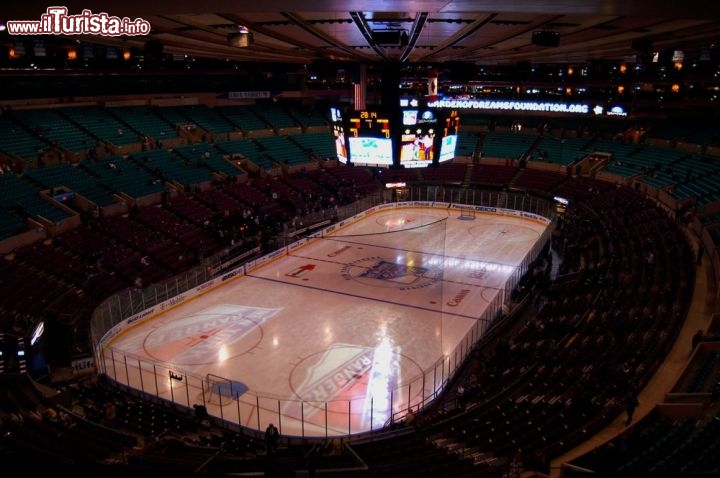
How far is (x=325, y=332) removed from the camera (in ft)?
63.3

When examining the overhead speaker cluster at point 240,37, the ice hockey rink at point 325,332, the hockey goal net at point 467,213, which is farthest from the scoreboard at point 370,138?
the hockey goal net at point 467,213

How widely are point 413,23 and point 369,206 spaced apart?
29.6 m

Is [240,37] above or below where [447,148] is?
above

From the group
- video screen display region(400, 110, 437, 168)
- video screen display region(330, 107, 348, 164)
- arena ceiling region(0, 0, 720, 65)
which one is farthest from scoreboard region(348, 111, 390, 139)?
arena ceiling region(0, 0, 720, 65)

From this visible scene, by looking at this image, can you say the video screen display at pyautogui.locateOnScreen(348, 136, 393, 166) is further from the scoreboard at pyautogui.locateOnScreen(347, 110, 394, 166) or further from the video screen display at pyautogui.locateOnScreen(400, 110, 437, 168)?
the video screen display at pyautogui.locateOnScreen(400, 110, 437, 168)

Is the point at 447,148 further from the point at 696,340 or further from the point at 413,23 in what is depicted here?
the point at 413,23

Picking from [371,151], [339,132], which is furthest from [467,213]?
[371,151]

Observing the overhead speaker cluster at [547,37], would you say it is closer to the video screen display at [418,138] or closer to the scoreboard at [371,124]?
the video screen display at [418,138]

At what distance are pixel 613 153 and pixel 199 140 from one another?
→ 3063 centimetres

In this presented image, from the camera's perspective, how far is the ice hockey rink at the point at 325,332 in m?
14.9

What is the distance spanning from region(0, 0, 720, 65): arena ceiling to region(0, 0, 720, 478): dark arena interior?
7 centimetres

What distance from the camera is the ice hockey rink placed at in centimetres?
1488

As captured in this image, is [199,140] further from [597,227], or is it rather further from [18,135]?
[597,227]

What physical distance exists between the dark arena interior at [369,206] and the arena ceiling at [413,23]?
74 mm
